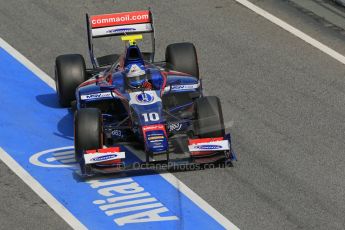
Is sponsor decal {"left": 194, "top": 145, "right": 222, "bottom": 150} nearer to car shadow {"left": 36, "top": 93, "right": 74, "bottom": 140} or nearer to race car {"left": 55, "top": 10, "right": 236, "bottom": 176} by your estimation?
race car {"left": 55, "top": 10, "right": 236, "bottom": 176}

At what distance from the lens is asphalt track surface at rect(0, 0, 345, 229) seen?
1501cm

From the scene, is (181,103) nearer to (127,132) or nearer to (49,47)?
(127,132)

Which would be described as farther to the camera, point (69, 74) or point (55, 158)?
point (69, 74)

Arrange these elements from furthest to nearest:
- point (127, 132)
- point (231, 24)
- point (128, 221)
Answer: point (231, 24) → point (127, 132) → point (128, 221)

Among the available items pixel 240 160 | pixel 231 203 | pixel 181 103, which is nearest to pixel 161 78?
pixel 181 103

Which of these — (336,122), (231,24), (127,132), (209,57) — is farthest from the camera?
(231,24)

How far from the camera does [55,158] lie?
16703mm

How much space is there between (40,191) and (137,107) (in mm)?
1886

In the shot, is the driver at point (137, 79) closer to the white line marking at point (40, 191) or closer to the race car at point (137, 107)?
the race car at point (137, 107)

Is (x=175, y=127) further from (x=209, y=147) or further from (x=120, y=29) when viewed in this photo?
(x=120, y=29)

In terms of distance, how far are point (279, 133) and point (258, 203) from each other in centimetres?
257

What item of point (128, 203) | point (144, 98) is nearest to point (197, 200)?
point (128, 203)

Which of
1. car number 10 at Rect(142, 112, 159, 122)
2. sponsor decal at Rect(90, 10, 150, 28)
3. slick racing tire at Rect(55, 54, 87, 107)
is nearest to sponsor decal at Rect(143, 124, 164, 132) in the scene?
car number 10 at Rect(142, 112, 159, 122)

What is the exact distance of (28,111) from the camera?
1861cm
